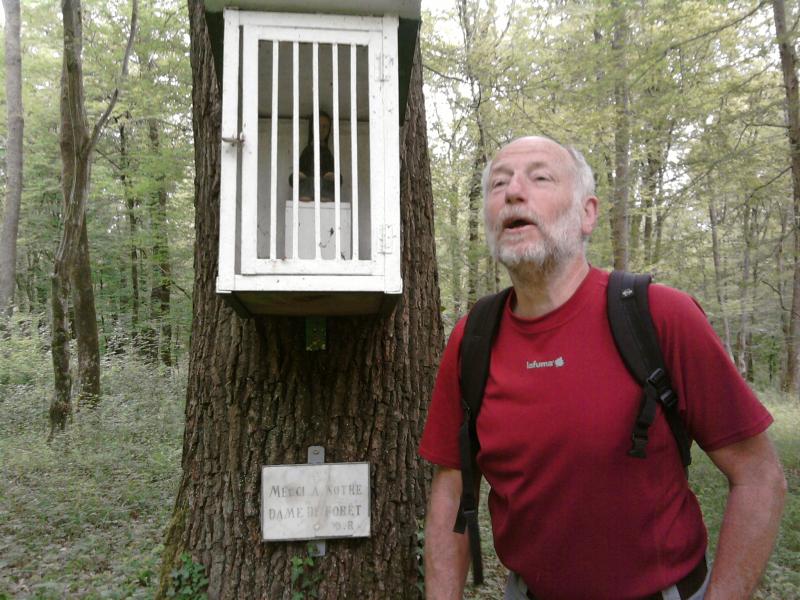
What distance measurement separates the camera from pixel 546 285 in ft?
5.29

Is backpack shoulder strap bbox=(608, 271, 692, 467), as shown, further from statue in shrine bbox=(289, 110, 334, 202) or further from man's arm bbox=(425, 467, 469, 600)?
statue in shrine bbox=(289, 110, 334, 202)

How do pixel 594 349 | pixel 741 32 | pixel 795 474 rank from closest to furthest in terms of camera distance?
pixel 594 349, pixel 795 474, pixel 741 32

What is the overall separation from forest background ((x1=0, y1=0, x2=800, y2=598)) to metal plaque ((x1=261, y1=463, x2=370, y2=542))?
1362 millimetres

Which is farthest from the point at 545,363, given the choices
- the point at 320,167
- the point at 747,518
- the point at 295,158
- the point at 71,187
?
the point at 71,187

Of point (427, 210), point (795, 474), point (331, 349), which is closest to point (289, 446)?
point (331, 349)

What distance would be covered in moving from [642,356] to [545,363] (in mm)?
229

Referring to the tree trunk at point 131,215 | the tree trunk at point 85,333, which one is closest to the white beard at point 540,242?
the tree trunk at point 85,333

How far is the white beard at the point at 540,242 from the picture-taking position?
159cm

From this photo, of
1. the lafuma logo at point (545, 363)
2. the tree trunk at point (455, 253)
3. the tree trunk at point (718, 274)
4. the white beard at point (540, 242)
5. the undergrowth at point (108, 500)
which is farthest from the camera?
the tree trunk at point (718, 274)

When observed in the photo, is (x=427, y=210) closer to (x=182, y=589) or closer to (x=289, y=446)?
(x=289, y=446)

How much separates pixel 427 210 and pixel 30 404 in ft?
26.6

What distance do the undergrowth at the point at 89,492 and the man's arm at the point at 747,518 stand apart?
8.86ft

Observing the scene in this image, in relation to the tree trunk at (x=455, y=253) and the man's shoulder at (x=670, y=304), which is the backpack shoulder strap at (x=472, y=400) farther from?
the tree trunk at (x=455, y=253)

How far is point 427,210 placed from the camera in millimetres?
2594
